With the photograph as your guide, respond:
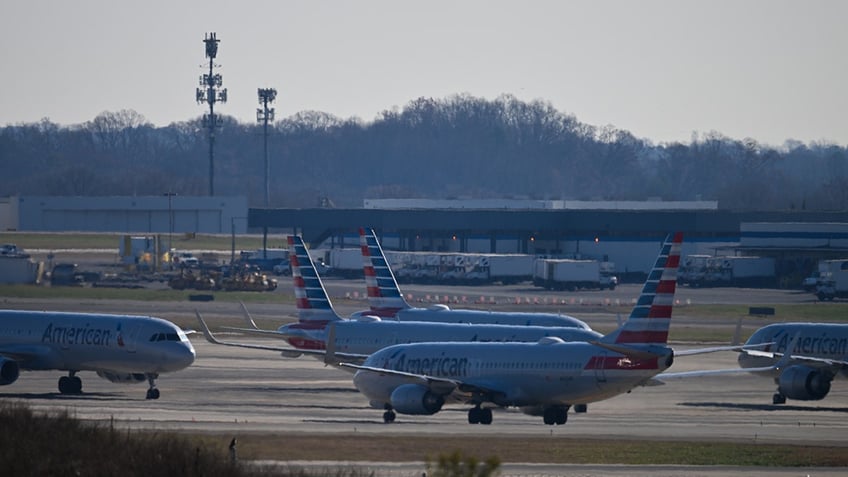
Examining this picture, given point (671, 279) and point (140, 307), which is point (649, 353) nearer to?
point (671, 279)

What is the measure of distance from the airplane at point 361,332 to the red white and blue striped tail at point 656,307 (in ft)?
41.5

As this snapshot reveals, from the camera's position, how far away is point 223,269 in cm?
15050

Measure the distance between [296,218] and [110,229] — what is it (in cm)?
3253

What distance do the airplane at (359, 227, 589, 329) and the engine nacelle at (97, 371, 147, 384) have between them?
53.9ft

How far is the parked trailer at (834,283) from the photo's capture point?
5133 inches

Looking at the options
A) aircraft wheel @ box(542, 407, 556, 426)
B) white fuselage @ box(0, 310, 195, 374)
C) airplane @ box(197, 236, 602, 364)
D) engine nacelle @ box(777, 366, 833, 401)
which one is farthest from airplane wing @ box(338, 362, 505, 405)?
engine nacelle @ box(777, 366, 833, 401)

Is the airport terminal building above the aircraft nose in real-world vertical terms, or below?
above

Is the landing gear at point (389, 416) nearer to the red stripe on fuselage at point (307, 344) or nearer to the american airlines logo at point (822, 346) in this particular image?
the red stripe on fuselage at point (307, 344)

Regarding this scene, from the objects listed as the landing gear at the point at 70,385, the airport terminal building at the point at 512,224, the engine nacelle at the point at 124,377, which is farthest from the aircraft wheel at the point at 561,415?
the airport terminal building at the point at 512,224

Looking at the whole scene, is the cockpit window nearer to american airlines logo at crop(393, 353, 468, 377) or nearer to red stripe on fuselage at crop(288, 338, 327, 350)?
red stripe on fuselage at crop(288, 338, 327, 350)

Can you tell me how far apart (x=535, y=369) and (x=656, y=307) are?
5244mm

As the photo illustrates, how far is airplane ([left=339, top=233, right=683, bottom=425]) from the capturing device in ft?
178

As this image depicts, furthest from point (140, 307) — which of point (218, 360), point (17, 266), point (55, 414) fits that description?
point (55, 414)

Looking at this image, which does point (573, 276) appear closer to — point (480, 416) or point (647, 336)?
point (480, 416)
